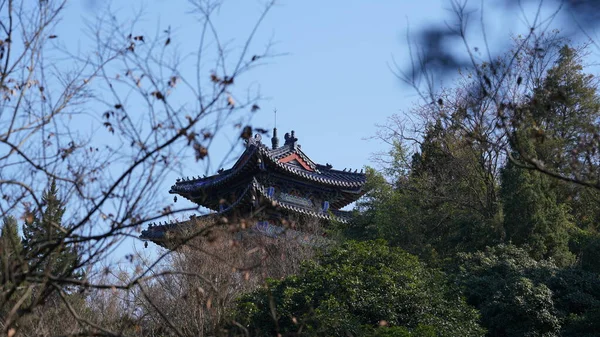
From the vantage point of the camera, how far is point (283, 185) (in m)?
25.8

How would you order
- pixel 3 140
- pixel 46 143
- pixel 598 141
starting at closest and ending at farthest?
pixel 598 141 < pixel 3 140 < pixel 46 143

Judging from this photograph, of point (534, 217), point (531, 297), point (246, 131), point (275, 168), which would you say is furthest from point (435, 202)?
point (246, 131)

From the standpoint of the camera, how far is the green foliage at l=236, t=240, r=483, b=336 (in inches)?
493

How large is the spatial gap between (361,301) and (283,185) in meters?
12.9

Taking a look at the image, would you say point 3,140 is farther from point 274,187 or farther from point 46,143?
point 274,187

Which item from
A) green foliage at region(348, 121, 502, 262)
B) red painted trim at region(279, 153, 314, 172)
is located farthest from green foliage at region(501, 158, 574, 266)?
red painted trim at region(279, 153, 314, 172)

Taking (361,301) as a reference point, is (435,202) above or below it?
above

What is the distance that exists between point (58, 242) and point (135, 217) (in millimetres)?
593

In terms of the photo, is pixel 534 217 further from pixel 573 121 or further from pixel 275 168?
pixel 275 168

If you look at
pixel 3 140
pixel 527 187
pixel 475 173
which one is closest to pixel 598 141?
pixel 3 140

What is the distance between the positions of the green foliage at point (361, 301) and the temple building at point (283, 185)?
944 centimetres

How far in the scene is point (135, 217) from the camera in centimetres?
534

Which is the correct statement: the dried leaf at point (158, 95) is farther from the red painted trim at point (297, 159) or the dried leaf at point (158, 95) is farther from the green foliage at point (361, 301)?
the red painted trim at point (297, 159)

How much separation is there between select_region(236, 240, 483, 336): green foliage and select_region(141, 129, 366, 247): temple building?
372 inches
